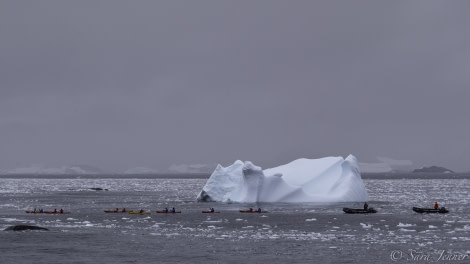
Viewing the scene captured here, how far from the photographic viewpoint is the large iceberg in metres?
76.5

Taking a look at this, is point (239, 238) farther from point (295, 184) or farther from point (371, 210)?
point (295, 184)

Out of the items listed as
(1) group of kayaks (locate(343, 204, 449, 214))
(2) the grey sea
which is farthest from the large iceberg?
(2) the grey sea

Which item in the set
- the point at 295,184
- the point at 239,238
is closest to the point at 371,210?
the point at 295,184

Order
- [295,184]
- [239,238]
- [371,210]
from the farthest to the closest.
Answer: [295,184], [371,210], [239,238]

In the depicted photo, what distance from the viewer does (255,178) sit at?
74.9 metres

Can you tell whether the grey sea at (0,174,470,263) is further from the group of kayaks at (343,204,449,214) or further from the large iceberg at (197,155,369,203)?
the large iceberg at (197,155,369,203)

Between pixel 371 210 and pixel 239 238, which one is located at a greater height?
pixel 371 210

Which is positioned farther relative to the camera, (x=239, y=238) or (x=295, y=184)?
(x=295, y=184)

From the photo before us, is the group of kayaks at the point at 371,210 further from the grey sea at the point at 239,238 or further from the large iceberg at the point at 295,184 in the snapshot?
the large iceberg at the point at 295,184

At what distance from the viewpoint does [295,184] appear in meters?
79.8

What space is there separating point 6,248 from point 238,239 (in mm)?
12839

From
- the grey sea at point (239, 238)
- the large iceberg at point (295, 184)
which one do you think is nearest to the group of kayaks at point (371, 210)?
the grey sea at point (239, 238)

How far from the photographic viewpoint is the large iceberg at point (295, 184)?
76.5 meters

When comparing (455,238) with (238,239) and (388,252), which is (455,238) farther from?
(238,239)
